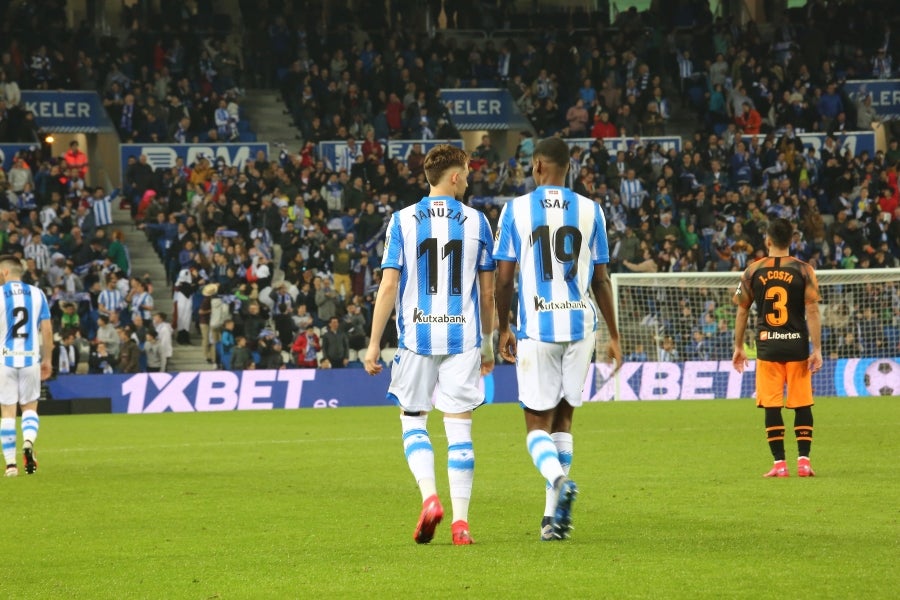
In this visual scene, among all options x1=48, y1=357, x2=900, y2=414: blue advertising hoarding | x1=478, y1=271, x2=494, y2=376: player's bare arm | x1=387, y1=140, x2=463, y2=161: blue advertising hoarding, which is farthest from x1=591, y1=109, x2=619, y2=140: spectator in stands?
x1=478, y1=271, x2=494, y2=376: player's bare arm

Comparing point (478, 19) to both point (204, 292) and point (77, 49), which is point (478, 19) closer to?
point (77, 49)

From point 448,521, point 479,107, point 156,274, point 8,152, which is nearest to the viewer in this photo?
point 448,521

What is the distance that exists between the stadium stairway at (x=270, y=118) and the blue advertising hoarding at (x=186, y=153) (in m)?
2.04

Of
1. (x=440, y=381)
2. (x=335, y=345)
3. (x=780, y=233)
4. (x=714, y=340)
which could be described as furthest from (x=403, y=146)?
(x=440, y=381)

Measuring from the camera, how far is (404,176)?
1206 inches

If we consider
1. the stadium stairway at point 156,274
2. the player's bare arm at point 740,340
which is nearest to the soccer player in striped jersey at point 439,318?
the player's bare arm at point 740,340

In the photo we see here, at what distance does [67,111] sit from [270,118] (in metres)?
5.03

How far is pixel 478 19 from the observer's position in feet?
127

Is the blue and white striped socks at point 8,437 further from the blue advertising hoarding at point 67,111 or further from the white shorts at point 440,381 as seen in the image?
the blue advertising hoarding at point 67,111

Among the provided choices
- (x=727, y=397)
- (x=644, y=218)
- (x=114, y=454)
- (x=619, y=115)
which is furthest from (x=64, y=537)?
(x=619, y=115)

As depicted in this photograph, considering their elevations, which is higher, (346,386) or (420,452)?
(420,452)

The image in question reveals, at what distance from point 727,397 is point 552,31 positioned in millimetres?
15212

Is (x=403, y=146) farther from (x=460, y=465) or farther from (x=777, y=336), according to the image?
(x=460, y=465)

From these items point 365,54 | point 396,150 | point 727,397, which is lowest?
point 727,397
